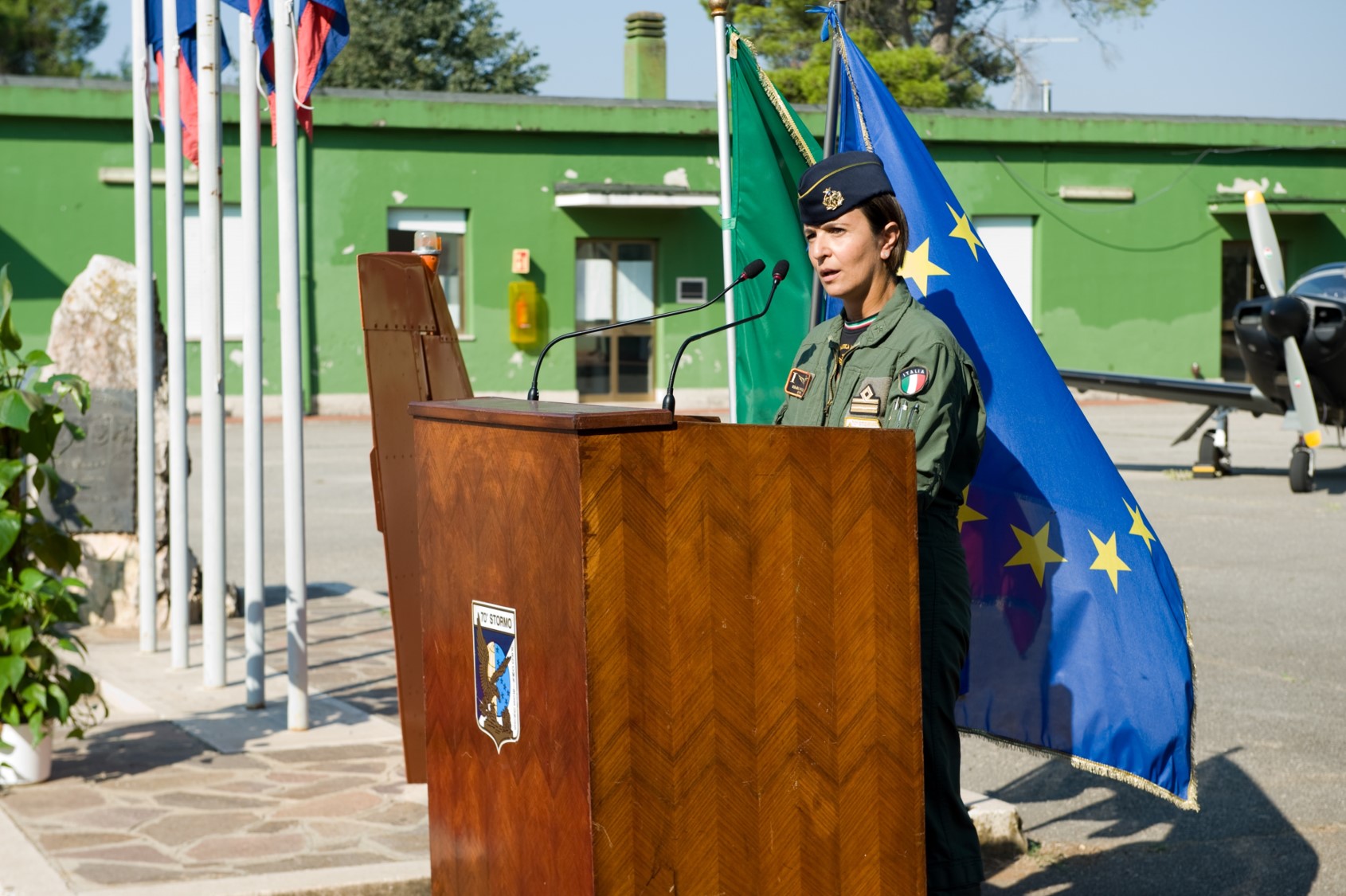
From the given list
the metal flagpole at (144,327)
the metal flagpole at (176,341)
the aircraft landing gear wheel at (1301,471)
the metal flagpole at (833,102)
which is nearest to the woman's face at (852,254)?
the metal flagpole at (833,102)

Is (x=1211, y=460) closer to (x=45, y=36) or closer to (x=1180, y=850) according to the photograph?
(x=1180, y=850)

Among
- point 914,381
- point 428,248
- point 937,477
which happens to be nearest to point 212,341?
point 428,248

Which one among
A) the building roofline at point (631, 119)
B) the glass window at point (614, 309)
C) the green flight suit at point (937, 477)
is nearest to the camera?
the green flight suit at point (937, 477)

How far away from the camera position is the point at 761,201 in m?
5.20

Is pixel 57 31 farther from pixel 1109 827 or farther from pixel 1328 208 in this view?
pixel 1109 827

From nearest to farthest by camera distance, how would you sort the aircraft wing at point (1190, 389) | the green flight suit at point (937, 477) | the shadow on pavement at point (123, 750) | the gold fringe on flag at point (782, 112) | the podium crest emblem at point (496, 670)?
the podium crest emblem at point (496, 670)
the green flight suit at point (937, 477)
the gold fringe on flag at point (782, 112)
the shadow on pavement at point (123, 750)
the aircraft wing at point (1190, 389)

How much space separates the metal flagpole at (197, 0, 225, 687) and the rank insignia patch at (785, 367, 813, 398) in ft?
13.1

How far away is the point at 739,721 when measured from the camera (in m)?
2.51

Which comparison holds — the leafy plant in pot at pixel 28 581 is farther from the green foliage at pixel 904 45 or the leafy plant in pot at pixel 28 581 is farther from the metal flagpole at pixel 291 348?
the green foliage at pixel 904 45

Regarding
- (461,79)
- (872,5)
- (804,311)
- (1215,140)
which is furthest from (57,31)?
(804,311)

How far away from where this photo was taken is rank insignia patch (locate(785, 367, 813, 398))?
333cm

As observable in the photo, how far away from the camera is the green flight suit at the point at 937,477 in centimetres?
296

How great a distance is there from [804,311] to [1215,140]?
28779mm

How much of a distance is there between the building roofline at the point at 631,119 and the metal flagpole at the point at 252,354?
20.7 meters
